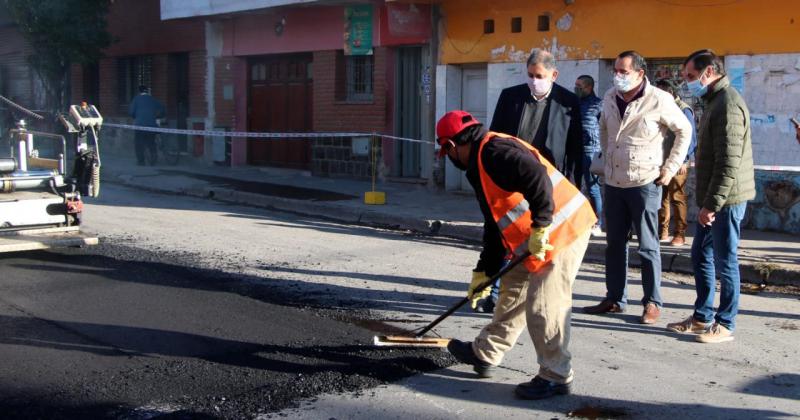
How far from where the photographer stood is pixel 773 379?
5.29 metres

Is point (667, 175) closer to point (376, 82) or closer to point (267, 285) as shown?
point (267, 285)

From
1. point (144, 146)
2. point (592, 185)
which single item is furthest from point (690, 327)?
point (144, 146)

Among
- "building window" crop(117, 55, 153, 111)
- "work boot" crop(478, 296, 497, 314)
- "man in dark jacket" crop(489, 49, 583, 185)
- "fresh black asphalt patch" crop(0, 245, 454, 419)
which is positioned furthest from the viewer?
"building window" crop(117, 55, 153, 111)

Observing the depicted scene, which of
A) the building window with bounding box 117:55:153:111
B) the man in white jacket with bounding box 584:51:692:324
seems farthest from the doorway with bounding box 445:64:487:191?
the building window with bounding box 117:55:153:111

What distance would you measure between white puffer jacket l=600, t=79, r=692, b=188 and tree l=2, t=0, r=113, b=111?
1766 centimetres

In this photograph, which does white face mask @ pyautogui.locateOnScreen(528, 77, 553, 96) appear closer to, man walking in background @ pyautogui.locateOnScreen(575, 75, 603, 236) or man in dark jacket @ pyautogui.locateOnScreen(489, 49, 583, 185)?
man in dark jacket @ pyautogui.locateOnScreen(489, 49, 583, 185)

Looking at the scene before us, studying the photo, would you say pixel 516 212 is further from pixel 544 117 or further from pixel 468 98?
pixel 468 98

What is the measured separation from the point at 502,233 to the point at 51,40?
748 inches

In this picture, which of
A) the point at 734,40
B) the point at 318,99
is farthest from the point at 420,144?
the point at 734,40

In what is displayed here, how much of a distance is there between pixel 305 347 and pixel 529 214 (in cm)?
187

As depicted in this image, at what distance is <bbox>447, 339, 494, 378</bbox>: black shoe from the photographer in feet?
17.1

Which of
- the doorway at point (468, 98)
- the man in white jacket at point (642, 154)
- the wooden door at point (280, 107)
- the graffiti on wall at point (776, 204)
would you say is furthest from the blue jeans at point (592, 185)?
the wooden door at point (280, 107)

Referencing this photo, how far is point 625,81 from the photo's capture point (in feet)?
21.1

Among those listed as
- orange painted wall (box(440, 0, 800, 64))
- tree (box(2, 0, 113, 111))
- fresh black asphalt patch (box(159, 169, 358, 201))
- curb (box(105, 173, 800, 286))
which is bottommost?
curb (box(105, 173, 800, 286))
